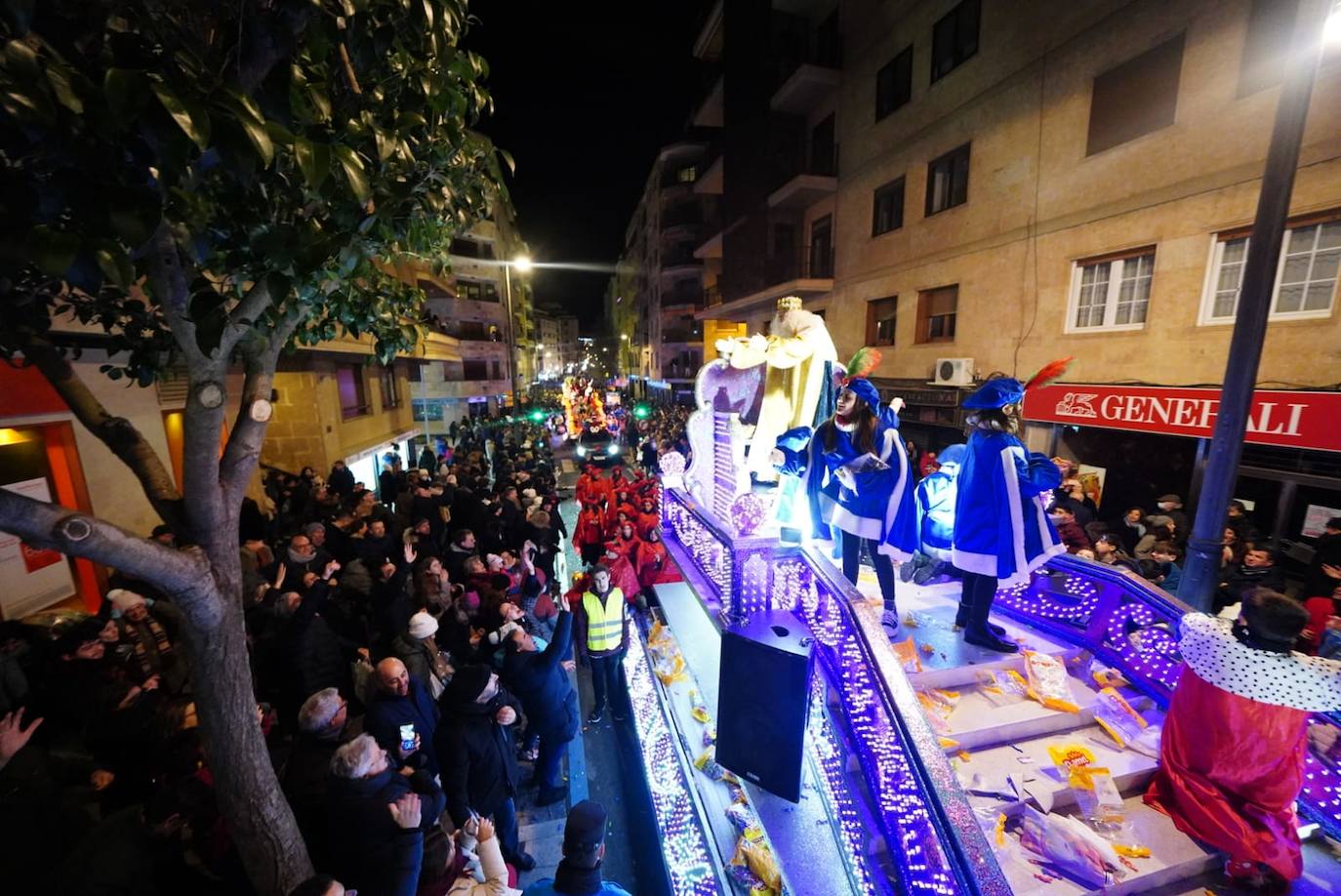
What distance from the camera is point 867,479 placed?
4.53m

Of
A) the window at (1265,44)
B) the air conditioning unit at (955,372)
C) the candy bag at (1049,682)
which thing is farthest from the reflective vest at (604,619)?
the window at (1265,44)

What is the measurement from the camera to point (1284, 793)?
292 cm

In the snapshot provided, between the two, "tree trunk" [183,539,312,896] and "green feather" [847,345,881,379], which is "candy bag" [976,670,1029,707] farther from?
"tree trunk" [183,539,312,896]

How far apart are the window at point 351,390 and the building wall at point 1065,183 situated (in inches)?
591

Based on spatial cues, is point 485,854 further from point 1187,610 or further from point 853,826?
point 1187,610

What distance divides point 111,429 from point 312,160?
1.84m

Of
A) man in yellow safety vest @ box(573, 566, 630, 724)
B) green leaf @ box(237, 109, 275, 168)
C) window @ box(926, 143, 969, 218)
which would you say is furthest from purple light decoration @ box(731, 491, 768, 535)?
window @ box(926, 143, 969, 218)

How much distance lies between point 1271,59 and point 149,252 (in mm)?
12059

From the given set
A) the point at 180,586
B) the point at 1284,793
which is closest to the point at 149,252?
the point at 180,586

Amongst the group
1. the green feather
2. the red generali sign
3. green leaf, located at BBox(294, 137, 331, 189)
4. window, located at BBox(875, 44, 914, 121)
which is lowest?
the red generali sign

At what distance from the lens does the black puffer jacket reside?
12.3 feet

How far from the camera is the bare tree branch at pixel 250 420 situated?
2.61 meters

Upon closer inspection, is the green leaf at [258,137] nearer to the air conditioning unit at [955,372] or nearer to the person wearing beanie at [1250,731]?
the person wearing beanie at [1250,731]

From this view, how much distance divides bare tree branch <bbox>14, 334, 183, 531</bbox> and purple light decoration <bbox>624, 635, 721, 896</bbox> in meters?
4.05
